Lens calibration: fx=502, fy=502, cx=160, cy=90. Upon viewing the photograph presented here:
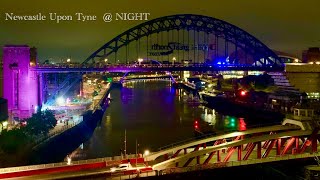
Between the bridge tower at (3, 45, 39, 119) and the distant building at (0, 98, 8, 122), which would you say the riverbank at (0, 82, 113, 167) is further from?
the bridge tower at (3, 45, 39, 119)

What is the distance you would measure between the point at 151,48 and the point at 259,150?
1377 inches

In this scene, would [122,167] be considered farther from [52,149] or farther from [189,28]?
[189,28]

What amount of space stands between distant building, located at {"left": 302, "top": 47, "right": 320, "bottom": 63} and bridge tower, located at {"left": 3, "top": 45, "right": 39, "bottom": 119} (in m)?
38.9

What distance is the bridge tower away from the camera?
3216 centimetres

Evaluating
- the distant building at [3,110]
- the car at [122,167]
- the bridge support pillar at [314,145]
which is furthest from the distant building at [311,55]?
the car at [122,167]

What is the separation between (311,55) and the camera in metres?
63.4

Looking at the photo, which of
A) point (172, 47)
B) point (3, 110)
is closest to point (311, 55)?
point (172, 47)

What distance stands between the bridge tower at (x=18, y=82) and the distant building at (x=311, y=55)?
3892cm

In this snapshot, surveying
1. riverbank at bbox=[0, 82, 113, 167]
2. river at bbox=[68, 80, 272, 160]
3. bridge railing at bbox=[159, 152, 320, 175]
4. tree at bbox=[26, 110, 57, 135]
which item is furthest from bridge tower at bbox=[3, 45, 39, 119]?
bridge railing at bbox=[159, 152, 320, 175]

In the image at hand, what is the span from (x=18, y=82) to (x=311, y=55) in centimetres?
4198

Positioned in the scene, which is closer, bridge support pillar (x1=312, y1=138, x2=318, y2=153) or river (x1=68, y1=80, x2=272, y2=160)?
bridge support pillar (x1=312, y1=138, x2=318, y2=153)

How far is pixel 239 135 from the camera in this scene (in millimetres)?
17234

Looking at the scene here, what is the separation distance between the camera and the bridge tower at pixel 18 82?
3216 centimetres

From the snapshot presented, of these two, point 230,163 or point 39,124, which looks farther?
point 39,124
